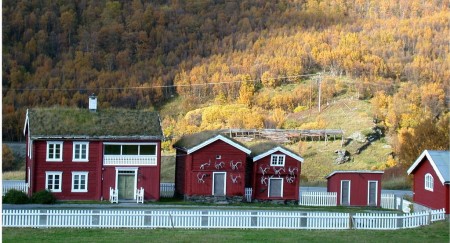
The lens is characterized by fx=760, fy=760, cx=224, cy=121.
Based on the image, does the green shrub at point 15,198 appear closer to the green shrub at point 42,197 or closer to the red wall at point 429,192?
the green shrub at point 42,197

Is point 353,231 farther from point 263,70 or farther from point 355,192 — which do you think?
point 263,70

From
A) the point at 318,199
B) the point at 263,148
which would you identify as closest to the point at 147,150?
the point at 263,148

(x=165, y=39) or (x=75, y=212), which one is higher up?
(x=165, y=39)

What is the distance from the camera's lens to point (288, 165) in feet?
145

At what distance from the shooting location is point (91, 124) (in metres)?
42.9

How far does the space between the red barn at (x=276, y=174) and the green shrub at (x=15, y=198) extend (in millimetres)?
12937

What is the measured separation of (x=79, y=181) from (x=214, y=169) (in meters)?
7.53

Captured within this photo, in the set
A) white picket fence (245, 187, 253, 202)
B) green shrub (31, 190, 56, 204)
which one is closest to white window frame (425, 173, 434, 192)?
white picket fence (245, 187, 253, 202)

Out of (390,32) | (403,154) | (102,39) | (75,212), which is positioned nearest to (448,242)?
(75,212)

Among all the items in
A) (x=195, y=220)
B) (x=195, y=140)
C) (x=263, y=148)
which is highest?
(x=195, y=140)

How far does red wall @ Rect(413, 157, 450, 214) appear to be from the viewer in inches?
1369

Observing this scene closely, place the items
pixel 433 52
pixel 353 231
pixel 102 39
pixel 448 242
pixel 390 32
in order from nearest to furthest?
pixel 448 242
pixel 353 231
pixel 433 52
pixel 390 32
pixel 102 39

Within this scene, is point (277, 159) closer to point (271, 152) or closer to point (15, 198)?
point (271, 152)

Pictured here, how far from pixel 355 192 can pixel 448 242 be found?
1688 centimetres
